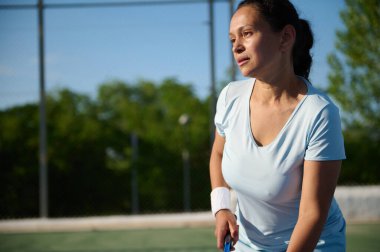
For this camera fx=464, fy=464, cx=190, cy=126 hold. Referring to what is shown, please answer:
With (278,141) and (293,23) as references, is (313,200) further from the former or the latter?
(293,23)

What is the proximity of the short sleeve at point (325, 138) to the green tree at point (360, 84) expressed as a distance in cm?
638

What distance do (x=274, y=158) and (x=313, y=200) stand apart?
151 mm

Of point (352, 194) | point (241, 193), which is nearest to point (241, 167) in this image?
point (241, 193)

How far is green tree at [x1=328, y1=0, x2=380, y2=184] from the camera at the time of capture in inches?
291

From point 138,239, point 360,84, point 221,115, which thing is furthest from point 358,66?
point 221,115

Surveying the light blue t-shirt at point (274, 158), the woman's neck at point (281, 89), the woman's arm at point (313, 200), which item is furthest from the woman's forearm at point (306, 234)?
the woman's neck at point (281, 89)

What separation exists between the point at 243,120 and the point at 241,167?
0.15m

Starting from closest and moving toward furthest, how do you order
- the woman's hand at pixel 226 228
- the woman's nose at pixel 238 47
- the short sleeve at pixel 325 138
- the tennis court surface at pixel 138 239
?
the short sleeve at pixel 325 138 < the woman's nose at pixel 238 47 < the woman's hand at pixel 226 228 < the tennis court surface at pixel 138 239

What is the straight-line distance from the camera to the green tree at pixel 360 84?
738 centimetres

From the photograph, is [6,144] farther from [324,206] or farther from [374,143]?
[324,206]

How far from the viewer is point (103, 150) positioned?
8.73m

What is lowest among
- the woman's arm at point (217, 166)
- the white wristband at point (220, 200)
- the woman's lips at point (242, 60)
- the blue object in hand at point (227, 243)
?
the blue object in hand at point (227, 243)

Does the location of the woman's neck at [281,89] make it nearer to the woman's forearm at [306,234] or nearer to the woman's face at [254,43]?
the woman's face at [254,43]

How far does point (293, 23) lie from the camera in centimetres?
133
